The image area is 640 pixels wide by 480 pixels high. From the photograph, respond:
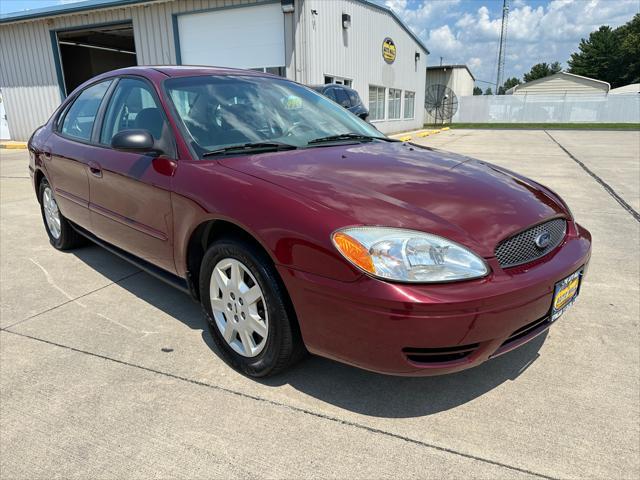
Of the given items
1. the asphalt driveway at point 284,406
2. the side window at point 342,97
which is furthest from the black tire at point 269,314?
the side window at point 342,97

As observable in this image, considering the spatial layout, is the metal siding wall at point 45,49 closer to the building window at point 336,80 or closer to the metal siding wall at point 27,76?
the metal siding wall at point 27,76

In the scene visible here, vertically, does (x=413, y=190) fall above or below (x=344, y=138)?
below

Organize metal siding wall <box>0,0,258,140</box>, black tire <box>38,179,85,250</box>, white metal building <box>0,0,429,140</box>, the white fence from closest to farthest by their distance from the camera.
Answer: black tire <box>38,179,85,250</box>, white metal building <box>0,0,429,140</box>, metal siding wall <box>0,0,258,140</box>, the white fence

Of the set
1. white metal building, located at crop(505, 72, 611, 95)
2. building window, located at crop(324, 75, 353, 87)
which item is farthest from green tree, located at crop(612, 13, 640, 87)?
building window, located at crop(324, 75, 353, 87)

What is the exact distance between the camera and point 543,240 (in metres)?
2.24

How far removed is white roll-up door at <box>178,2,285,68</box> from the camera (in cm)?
1388

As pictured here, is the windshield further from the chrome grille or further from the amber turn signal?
the chrome grille

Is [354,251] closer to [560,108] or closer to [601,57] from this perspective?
[560,108]

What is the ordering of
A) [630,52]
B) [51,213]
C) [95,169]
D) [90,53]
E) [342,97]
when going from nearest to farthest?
[95,169] < [51,213] < [342,97] < [90,53] < [630,52]

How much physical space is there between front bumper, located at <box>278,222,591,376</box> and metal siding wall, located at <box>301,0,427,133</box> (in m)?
12.8

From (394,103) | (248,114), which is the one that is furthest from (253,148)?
(394,103)

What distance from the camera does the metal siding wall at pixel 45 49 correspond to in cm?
1488

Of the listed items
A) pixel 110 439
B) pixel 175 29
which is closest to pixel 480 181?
pixel 110 439

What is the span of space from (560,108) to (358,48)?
2177cm
